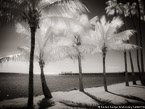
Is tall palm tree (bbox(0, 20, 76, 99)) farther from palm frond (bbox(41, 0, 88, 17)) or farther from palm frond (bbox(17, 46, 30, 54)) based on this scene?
palm frond (bbox(41, 0, 88, 17))

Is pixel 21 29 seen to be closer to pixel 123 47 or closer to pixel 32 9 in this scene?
pixel 32 9

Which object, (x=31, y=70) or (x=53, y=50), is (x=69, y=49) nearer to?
(x=53, y=50)

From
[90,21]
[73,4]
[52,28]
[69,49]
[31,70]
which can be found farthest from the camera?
[90,21]

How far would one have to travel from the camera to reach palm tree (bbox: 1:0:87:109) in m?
8.67

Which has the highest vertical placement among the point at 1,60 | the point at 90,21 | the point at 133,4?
the point at 133,4

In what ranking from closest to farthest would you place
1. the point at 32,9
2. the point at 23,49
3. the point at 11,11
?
the point at 11,11, the point at 32,9, the point at 23,49

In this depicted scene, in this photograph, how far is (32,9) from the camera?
30.6 ft

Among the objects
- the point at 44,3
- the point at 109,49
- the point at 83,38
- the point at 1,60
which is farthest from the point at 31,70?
the point at 109,49

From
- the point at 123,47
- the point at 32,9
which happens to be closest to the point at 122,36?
the point at 123,47

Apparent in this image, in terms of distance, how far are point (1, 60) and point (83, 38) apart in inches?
370

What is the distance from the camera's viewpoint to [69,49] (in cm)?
1466

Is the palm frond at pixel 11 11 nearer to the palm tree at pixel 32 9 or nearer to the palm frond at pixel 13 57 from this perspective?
the palm tree at pixel 32 9

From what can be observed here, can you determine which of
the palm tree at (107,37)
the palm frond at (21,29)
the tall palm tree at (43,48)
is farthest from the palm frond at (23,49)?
the palm tree at (107,37)

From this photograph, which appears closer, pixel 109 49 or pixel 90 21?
pixel 109 49
